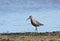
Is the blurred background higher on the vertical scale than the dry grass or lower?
higher

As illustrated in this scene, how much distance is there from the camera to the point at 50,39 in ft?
48.1

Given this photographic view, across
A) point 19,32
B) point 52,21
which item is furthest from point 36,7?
point 19,32

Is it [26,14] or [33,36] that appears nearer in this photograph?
[33,36]

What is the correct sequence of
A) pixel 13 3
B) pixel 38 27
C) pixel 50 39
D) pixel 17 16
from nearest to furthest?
pixel 50 39 < pixel 38 27 < pixel 17 16 < pixel 13 3

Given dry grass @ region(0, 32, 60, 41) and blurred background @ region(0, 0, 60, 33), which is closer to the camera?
dry grass @ region(0, 32, 60, 41)

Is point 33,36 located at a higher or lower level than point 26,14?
lower

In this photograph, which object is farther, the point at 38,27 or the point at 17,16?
the point at 17,16

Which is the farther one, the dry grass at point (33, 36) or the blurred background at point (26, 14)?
the blurred background at point (26, 14)

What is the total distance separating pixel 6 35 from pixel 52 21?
3196mm

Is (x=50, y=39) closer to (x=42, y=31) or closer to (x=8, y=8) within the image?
(x=42, y=31)

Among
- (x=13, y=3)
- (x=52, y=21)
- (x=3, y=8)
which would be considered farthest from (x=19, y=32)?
(x=13, y=3)

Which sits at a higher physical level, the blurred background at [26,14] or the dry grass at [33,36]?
the blurred background at [26,14]

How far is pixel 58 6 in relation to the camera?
22.4m

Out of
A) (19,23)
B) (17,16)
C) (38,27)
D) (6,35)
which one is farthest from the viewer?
(17,16)
